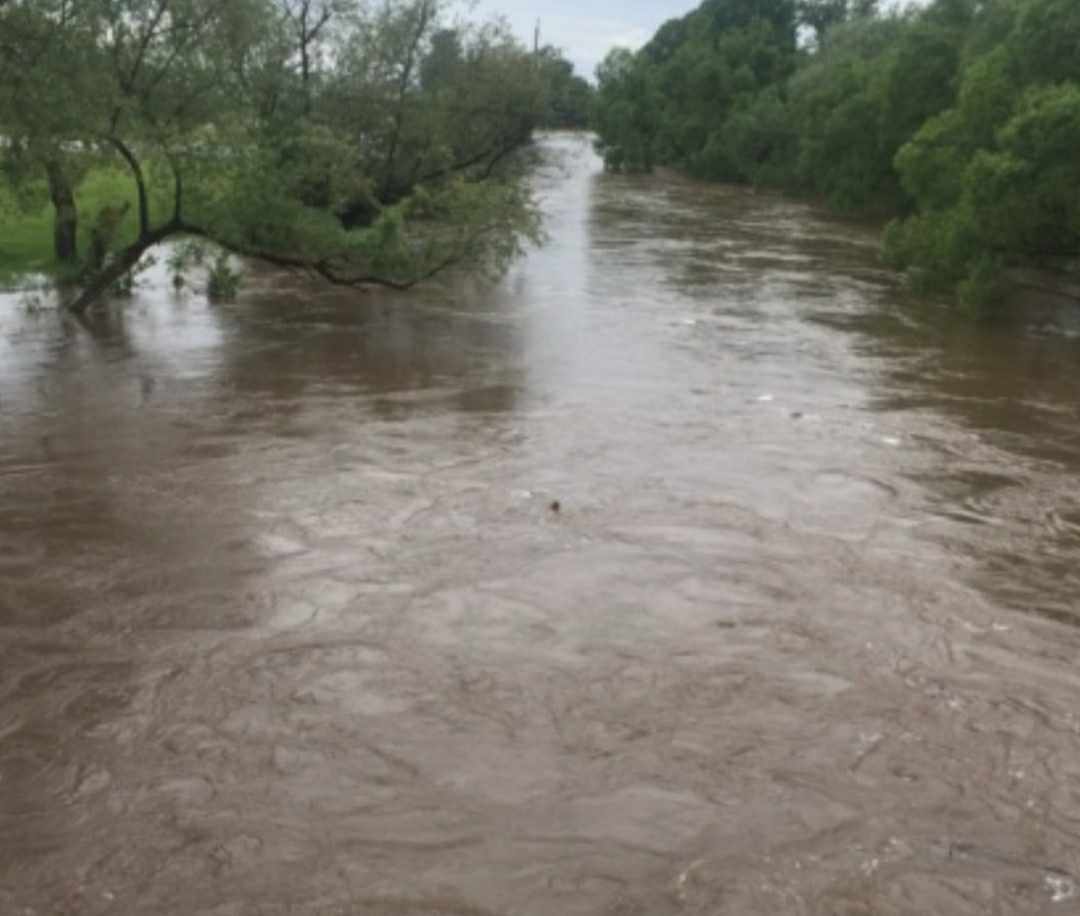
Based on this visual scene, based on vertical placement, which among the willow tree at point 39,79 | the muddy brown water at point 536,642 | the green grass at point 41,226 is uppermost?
the willow tree at point 39,79

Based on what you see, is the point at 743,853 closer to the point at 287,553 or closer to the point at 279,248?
the point at 287,553

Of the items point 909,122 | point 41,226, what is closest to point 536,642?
point 41,226

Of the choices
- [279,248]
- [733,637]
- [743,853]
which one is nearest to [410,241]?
[279,248]

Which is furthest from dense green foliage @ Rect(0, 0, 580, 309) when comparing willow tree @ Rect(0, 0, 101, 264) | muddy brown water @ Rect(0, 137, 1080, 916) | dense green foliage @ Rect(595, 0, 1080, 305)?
dense green foliage @ Rect(595, 0, 1080, 305)

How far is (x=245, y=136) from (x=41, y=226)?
12.3 meters

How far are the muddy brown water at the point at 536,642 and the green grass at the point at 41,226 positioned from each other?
619cm

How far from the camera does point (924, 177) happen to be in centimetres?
2888

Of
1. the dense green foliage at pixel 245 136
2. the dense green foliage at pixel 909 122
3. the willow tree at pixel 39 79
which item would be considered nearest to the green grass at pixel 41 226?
the dense green foliage at pixel 245 136

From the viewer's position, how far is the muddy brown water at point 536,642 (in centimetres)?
616

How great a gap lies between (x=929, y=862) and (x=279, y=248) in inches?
739

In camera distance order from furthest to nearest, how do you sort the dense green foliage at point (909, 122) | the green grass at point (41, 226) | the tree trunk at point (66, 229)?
the tree trunk at point (66, 229) < the green grass at point (41, 226) < the dense green foliage at point (909, 122)

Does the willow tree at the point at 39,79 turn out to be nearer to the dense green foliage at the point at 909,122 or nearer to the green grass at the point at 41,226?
the green grass at the point at 41,226

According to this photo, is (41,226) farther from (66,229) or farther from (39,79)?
(39,79)

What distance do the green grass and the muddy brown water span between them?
244 inches
